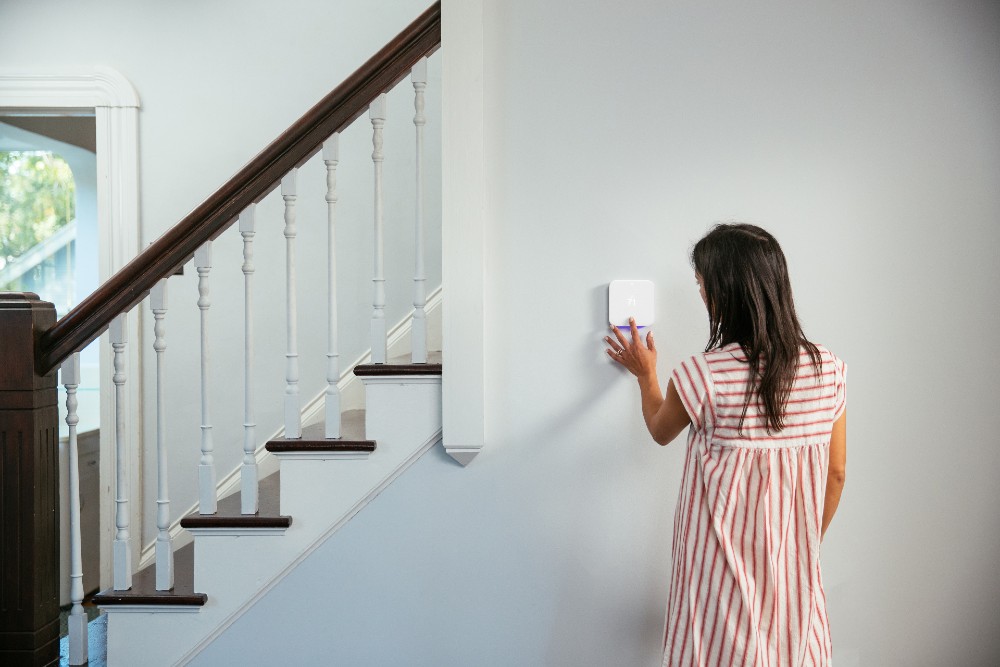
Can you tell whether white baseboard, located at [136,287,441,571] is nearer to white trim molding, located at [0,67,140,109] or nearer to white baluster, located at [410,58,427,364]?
white baluster, located at [410,58,427,364]

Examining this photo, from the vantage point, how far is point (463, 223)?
172 cm

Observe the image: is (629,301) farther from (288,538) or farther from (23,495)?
(23,495)

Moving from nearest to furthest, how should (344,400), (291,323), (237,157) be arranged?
1. (291,323)
2. (344,400)
3. (237,157)

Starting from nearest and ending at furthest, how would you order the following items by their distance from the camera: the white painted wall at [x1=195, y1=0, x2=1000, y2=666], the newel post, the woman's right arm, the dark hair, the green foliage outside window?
1. the dark hair
2. the woman's right arm
3. the newel post
4. the white painted wall at [x1=195, y1=0, x2=1000, y2=666]
5. the green foliage outside window

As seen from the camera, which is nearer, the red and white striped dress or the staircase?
the red and white striped dress

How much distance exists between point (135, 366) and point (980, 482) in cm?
275

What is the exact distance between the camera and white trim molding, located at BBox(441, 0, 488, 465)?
172 cm

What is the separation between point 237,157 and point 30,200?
2278mm

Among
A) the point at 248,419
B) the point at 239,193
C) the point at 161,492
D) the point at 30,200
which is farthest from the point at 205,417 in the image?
the point at 30,200

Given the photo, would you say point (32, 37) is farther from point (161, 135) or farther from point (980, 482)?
point (980, 482)

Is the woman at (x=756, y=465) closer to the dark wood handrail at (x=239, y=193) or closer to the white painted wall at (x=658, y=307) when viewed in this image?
the white painted wall at (x=658, y=307)

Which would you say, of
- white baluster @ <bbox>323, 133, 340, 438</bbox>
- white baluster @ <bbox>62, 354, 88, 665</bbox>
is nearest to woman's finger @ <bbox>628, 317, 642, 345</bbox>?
white baluster @ <bbox>323, 133, 340, 438</bbox>

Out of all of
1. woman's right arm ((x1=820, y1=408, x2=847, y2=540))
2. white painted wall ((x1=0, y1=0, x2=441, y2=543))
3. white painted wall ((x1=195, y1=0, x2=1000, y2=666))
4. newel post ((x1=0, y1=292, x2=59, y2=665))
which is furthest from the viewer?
white painted wall ((x1=0, y1=0, x2=441, y2=543))

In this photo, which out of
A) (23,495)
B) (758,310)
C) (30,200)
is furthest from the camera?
(30,200)
